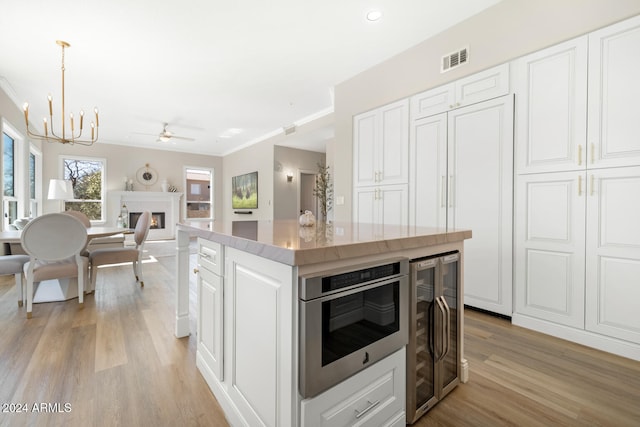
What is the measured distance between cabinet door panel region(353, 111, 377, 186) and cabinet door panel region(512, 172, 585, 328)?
170 cm

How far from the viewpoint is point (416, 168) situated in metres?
3.18

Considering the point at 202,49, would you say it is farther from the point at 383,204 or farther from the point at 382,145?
the point at 383,204

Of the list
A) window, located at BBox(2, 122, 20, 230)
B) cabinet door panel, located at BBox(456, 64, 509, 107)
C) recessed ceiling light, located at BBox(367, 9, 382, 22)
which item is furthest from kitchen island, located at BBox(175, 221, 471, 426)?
window, located at BBox(2, 122, 20, 230)

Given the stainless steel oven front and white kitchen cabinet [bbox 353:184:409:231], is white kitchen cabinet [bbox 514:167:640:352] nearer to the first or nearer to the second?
white kitchen cabinet [bbox 353:184:409:231]

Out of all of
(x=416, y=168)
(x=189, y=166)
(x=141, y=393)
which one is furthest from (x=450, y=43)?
(x=189, y=166)

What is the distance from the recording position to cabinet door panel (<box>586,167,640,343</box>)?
1910 millimetres

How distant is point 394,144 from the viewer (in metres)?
3.43

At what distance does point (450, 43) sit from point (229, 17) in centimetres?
216

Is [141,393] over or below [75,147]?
below

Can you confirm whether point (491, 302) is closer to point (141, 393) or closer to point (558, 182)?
point (558, 182)

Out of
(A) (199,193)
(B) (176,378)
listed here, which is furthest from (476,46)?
(A) (199,193)

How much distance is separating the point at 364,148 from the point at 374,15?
58.8 inches

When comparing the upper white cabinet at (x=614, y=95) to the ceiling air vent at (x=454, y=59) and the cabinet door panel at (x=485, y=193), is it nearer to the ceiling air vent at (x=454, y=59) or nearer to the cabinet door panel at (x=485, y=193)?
the cabinet door panel at (x=485, y=193)

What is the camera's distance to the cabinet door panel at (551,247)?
214cm
